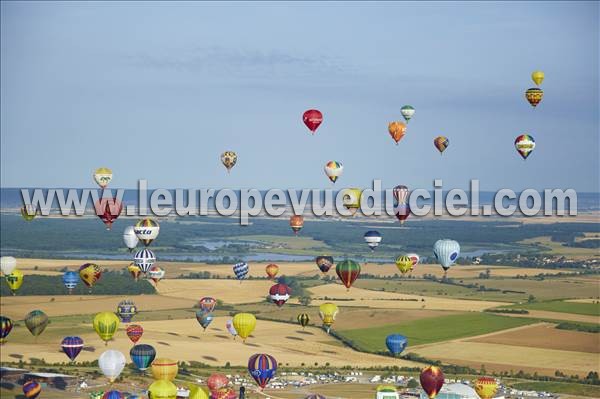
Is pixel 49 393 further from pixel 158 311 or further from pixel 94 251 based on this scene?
pixel 94 251

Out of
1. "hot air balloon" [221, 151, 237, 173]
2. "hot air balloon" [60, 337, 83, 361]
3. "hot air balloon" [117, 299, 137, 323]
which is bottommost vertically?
"hot air balloon" [60, 337, 83, 361]

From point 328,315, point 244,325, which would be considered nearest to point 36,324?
point 244,325

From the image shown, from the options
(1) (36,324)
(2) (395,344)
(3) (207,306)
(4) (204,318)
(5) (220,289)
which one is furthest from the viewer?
(5) (220,289)

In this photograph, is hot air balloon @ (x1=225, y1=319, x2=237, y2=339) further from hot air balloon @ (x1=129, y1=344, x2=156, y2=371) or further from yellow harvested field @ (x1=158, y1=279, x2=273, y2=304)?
yellow harvested field @ (x1=158, y1=279, x2=273, y2=304)

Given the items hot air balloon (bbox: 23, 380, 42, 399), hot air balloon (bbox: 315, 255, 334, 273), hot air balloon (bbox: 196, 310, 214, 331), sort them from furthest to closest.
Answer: hot air balloon (bbox: 315, 255, 334, 273) → hot air balloon (bbox: 196, 310, 214, 331) → hot air balloon (bbox: 23, 380, 42, 399)

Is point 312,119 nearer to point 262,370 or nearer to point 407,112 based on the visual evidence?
point 407,112

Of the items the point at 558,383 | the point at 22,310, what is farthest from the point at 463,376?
the point at 22,310

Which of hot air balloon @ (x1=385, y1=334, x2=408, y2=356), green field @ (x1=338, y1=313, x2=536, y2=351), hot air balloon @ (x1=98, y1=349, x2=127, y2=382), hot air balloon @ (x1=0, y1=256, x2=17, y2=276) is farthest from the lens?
hot air balloon @ (x1=0, y1=256, x2=17, y2=276)

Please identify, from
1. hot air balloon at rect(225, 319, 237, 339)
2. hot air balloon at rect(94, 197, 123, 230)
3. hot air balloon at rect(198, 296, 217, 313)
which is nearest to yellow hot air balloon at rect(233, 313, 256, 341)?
hot air balloon at rect(225, 319, 237, 339)
